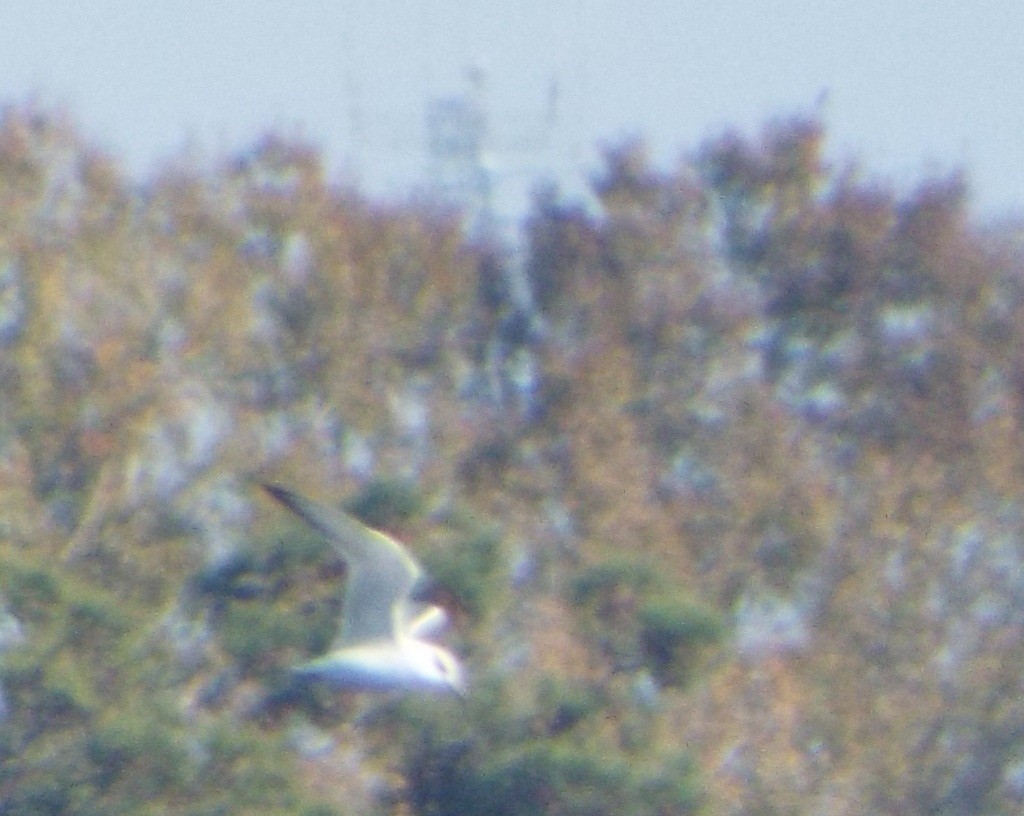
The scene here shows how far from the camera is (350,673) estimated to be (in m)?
18.3

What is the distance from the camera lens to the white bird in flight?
57.4 feet

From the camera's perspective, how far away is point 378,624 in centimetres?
1842

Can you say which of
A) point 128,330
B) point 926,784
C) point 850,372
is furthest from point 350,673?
point 850,372

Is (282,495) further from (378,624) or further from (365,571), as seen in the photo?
(378,624)

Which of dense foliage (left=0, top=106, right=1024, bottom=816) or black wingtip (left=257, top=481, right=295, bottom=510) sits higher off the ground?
dense foliage (left=0, top=106, right=1024, bottom=816)

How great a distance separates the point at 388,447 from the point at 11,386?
3.67m

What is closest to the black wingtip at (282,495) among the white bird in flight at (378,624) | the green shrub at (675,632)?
the white bird in flight at (378,624)

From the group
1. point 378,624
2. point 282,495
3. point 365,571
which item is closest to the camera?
point 282,495

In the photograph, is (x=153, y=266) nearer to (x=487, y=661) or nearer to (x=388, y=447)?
(x=388, y=447)

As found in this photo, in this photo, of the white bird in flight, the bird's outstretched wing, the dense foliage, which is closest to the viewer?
the bird's outstretched wing

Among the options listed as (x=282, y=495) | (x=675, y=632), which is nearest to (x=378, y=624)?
(x=282, y=495)

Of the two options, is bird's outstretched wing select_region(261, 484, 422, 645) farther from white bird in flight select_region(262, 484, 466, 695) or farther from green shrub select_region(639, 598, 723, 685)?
green shrub select_region(639, 598, 723, 685)

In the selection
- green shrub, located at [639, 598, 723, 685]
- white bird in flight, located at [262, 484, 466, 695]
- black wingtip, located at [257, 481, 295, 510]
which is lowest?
black wingtip, located at [257, 481, 295, 510]

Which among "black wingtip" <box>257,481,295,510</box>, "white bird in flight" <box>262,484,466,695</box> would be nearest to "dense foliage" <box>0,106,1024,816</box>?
"white bird in flight" <box>262,484,466,695</box>
